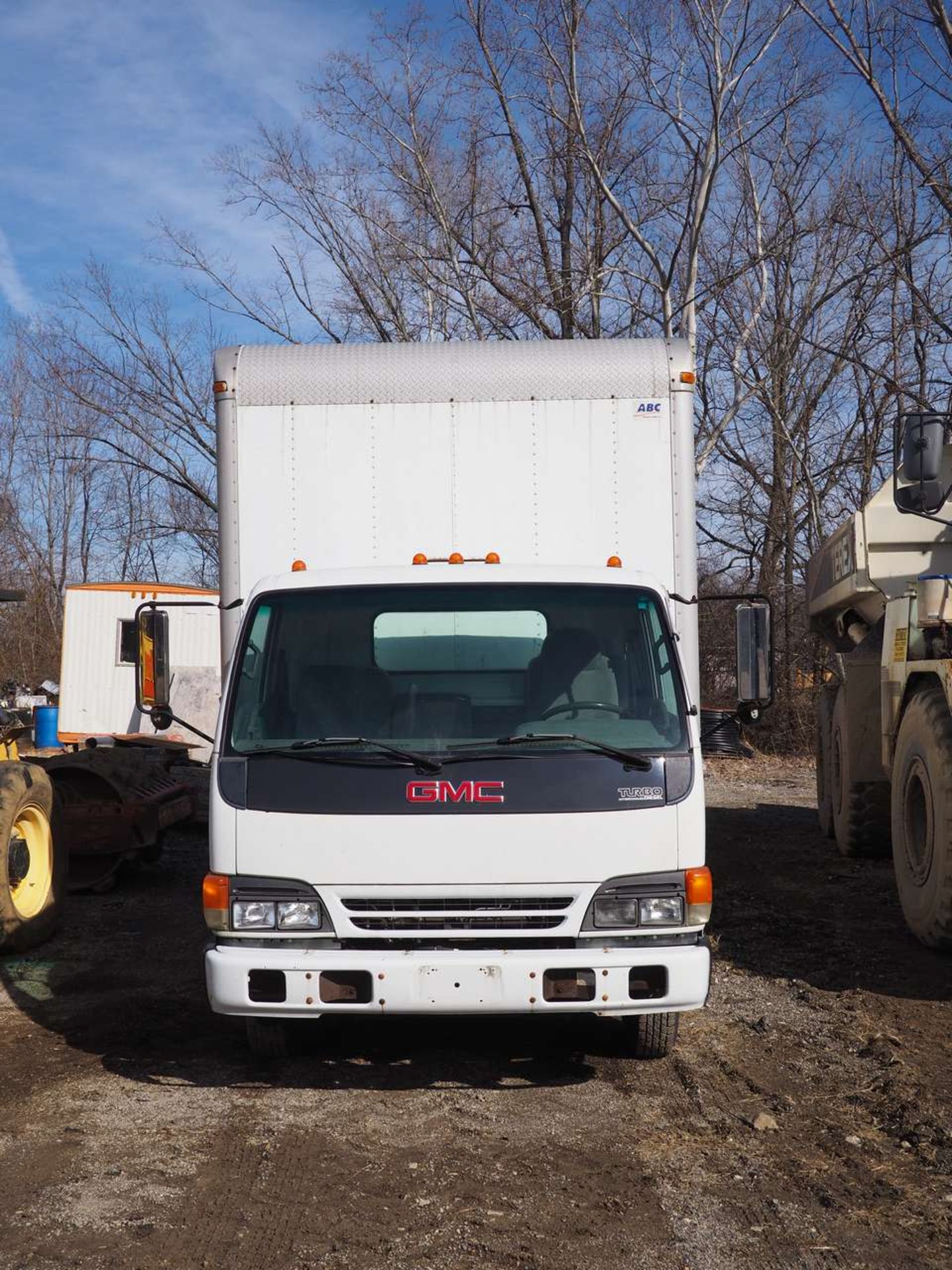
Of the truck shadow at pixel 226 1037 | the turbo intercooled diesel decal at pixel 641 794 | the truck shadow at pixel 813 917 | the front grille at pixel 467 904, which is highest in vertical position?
the turbo intercooled diesel decal at pixel 641 794

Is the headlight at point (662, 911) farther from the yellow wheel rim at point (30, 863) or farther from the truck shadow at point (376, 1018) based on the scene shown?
the yellow wheel rim at point (30, 863)

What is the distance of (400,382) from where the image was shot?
6816mm

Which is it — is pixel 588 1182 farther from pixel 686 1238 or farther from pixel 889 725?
pixel 889 725

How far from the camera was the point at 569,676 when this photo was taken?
5426 millimetres

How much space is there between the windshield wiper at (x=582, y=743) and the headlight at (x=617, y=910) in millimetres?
501

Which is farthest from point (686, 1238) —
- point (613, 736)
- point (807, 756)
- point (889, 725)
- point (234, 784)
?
point (807, 756)

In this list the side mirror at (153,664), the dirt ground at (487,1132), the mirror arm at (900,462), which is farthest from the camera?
the mirror arm at (900,462)

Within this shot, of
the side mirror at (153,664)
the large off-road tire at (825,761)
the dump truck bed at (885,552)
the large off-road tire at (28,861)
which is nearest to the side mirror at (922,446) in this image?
the dump truck bed at (885,552)

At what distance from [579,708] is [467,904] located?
94 cm

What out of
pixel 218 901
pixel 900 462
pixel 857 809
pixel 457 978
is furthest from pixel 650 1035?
pixel 857 809

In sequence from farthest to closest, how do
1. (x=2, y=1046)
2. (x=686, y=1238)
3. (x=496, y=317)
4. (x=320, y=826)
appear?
(x=496, y=317), (x=2, y=1046), (x=320, y=826), (x=686, y=1238)

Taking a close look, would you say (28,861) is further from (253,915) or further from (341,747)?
(341,747)

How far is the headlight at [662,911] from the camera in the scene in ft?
16.3

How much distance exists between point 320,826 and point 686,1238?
1.95 m
